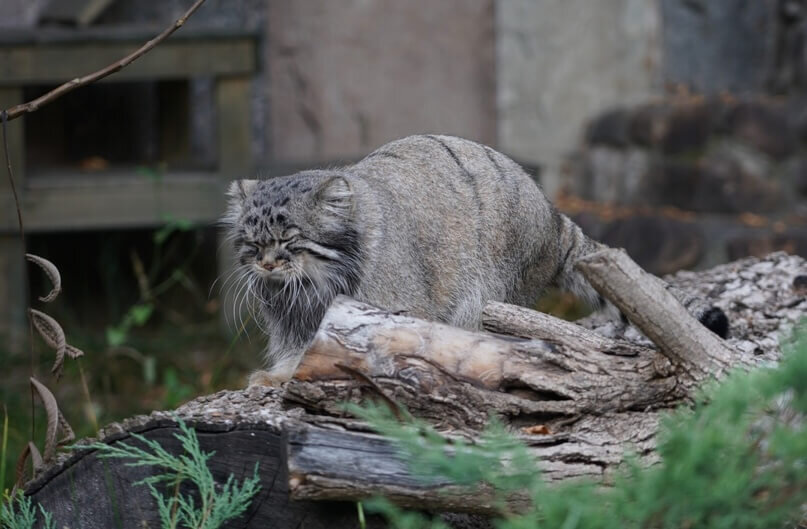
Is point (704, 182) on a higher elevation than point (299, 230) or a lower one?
lower

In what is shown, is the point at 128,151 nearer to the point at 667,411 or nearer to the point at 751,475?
the point at 667,411

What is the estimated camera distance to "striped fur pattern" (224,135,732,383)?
12.1ft

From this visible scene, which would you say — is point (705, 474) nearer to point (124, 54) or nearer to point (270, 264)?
point (270, 264)

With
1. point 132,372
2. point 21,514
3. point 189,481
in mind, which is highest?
point 189,481

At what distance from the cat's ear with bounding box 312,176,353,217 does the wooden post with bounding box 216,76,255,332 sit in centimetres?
299

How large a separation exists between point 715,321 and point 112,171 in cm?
459

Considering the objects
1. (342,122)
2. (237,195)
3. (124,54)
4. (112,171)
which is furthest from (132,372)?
(237,195)

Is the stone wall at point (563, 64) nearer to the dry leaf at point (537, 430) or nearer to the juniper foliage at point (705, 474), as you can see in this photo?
the dry leaf at point (537, 430)

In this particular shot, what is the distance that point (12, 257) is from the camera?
21.5ft

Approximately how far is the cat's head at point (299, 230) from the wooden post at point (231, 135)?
9.51 ft

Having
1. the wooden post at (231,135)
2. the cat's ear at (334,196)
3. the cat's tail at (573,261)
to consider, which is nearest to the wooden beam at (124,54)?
the wooden post at (231,135)

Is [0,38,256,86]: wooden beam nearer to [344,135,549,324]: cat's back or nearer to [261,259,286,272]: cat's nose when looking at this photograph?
[344,135,549,324]: cat's back

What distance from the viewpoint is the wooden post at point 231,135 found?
21.7 ft

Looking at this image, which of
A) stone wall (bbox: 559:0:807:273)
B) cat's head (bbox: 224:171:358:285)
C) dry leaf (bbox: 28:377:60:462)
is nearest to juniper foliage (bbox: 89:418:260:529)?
dry leaf (bbox: 28:377:60:462)
